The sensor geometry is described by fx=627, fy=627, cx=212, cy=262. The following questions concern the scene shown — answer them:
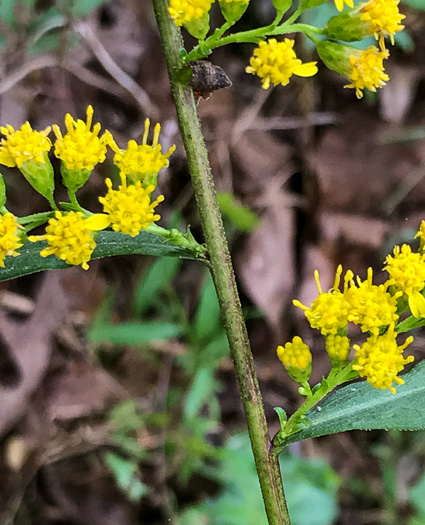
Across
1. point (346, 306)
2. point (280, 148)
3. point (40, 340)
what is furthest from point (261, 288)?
point (346, 306)

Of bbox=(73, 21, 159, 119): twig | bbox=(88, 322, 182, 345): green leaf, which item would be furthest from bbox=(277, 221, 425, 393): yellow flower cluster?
bbox=(73, 21, 159, 119): twig

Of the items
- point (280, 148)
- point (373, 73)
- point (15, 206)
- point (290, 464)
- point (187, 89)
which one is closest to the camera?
point (187, 89)

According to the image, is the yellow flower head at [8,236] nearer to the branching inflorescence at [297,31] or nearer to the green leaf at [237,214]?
the branching inflorescence at [297,31]

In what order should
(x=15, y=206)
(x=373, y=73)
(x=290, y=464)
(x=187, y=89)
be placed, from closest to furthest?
(x=187, y=89)
(x=373, y=73)
(x=290, y=464)
(x=15, y=206)

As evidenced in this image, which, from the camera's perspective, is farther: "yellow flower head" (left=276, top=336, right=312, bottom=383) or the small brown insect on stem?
"yellow flower head" (left=276, top=336, right=312, bottom=383)

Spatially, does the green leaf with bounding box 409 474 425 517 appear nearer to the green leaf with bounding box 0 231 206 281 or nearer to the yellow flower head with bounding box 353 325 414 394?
the yellow flower head with bounding box 353 325 414 394

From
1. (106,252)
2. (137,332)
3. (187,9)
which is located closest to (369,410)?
(106,252)

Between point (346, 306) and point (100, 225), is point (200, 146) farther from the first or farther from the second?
point (346, 306)
